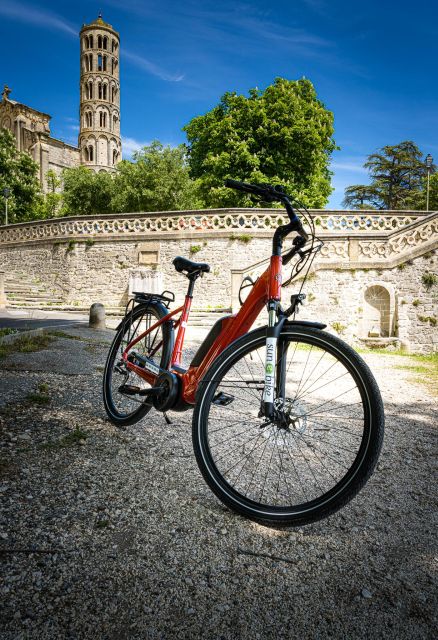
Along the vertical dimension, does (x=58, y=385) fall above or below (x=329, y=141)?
below

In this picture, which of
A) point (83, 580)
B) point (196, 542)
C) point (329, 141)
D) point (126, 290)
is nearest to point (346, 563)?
point (196, 542)

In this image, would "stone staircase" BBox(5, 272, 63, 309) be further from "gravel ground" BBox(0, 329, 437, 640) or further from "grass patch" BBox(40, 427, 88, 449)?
"gravel ground" BBox(0, 329, 437, 640)

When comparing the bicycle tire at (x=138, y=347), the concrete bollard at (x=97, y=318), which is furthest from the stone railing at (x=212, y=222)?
the bicycle tire at (x=138, y=347)

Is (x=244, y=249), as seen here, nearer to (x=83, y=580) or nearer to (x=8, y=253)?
(x=8, y=253)

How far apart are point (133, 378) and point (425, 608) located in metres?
2.36

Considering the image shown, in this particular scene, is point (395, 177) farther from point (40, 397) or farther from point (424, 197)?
point (40, 397)

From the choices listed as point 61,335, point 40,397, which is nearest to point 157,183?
point 61,335

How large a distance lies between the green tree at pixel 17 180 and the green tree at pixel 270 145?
1691cm

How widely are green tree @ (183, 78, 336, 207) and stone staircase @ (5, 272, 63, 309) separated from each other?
33.9 ft

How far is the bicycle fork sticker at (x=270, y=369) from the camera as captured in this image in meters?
2.01

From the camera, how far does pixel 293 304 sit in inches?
81.4

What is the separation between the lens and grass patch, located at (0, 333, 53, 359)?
5194 millimetres

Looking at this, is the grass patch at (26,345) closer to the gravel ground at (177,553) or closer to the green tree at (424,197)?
the gravel ground at (177,553)

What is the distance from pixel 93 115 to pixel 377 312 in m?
53.5
